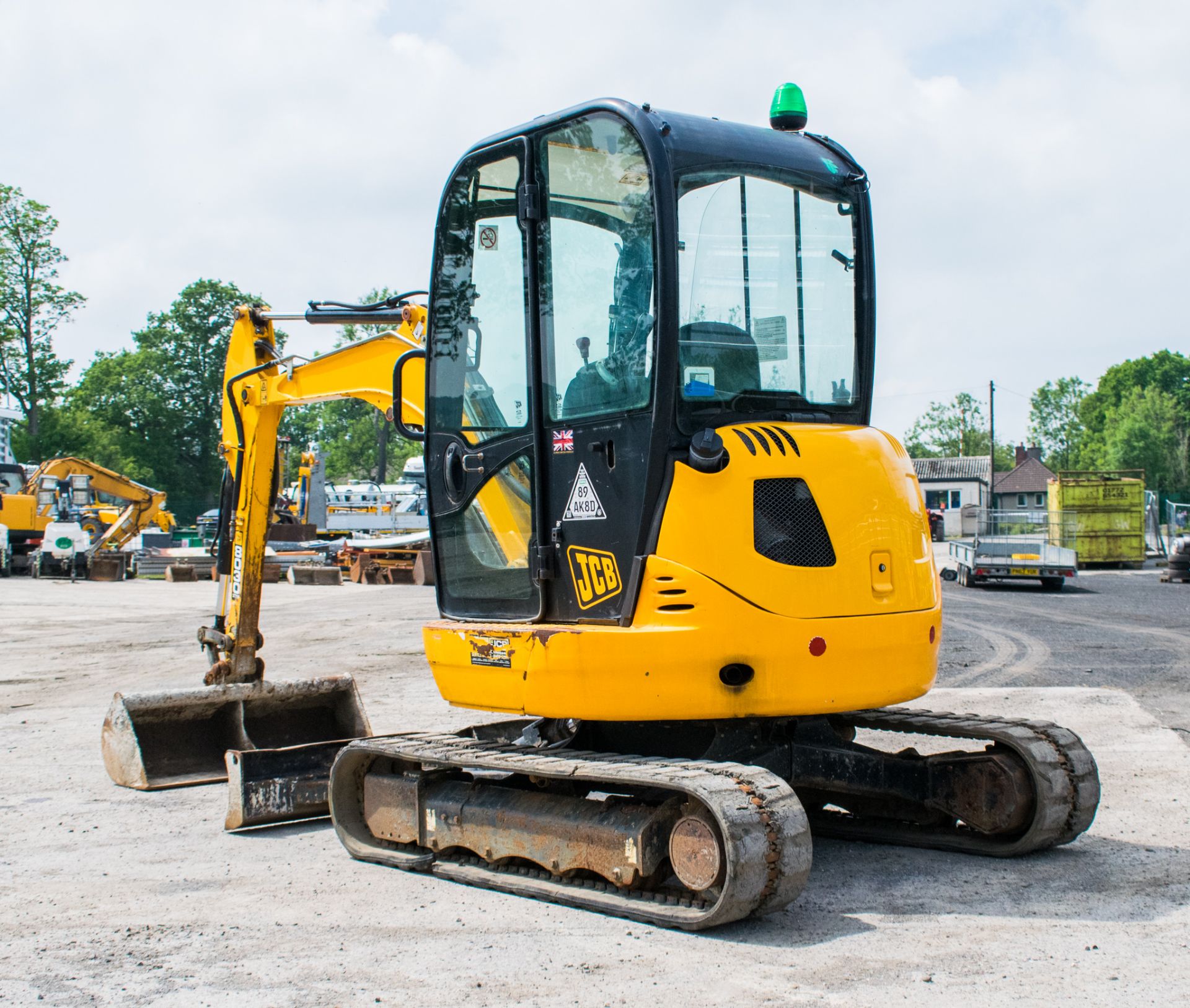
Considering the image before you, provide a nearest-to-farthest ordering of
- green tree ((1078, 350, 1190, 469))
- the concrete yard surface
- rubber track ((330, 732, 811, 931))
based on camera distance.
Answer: the concrete yard surface → rubber track ((330, 732, 811, 931)) → green tree ((1078, 350, 1190, 469))

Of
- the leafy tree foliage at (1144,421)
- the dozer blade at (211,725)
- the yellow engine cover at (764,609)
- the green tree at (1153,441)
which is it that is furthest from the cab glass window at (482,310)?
the green tree at (1153,441)

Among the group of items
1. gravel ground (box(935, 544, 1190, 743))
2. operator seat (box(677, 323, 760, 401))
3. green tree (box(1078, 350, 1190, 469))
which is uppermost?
green tree (box(1078, 350, 1190, 469))

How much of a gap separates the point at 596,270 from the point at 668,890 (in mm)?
2597

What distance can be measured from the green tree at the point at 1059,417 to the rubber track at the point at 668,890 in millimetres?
124980

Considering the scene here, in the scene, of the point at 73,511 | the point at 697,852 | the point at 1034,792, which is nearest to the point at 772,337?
the point at 697,852

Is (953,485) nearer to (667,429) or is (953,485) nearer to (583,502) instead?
(583,502)

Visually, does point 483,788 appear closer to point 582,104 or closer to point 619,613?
point 619,613

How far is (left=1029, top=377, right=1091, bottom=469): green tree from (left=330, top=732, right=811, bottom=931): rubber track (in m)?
125

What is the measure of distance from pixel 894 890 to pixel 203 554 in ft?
105

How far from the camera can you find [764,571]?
486 cm

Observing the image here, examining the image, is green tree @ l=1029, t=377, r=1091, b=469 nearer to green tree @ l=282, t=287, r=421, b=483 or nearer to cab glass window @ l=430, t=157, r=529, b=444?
green tree @ l=282, t=287, r=421, b=483

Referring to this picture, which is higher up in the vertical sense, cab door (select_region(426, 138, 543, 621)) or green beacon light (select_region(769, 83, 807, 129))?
green beacon light (select_region(769, 83, 807, 129))

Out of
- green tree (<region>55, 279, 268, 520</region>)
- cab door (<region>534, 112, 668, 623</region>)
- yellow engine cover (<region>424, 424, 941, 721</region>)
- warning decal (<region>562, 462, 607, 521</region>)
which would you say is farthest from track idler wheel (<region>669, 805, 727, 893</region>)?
green tree (<region>55, 279, 268, 520</region>)

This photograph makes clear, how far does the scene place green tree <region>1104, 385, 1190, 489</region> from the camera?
8012cm
